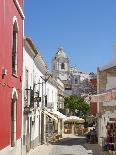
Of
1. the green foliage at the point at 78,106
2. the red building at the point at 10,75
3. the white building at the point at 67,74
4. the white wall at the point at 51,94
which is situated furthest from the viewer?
the white building at the point at 67,74

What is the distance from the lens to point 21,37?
19859 mm

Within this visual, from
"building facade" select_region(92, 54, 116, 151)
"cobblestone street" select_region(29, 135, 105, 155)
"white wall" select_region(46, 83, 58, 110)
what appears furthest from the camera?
"white wall" select_region(46, 83, 58, 110)

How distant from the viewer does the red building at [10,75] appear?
50.0 feet

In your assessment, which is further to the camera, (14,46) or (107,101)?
(107,101)

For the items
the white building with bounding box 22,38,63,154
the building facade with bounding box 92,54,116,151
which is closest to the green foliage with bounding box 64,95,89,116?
the white building with bounding box 22,38,63,154

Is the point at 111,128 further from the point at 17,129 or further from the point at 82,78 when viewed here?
the point at 82,78

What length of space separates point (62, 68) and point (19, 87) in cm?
10485

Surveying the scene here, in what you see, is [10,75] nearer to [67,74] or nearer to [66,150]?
[66,150]

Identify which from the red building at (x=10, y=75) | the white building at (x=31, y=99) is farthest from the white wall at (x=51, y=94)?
the red building at (x=10, y=75)

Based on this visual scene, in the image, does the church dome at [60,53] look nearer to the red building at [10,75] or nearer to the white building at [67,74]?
the white building at [67,74]

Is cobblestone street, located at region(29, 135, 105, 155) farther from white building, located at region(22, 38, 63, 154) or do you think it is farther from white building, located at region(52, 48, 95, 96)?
white building, located at region(52, 48, 95, 96)

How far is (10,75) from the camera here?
1702 cm

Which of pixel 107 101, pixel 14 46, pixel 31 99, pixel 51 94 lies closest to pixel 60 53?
pixel 51 94

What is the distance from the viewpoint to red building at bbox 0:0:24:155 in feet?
50.0
